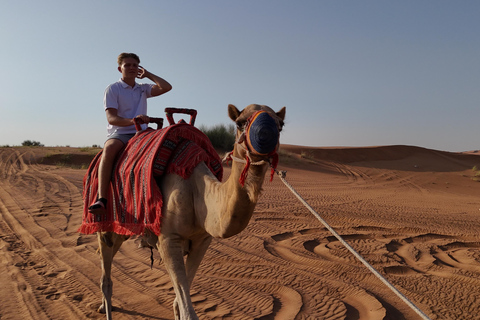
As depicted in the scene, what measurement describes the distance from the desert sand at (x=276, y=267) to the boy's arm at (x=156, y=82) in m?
2.62

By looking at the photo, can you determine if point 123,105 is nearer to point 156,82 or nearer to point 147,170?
point 156,82

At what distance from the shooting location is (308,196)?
1304 cm

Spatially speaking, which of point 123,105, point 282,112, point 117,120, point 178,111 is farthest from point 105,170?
point 282,112

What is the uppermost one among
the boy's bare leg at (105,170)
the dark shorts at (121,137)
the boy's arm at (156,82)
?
the boy's arm at (156,82)

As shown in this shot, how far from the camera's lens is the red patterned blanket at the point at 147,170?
10.4 ft

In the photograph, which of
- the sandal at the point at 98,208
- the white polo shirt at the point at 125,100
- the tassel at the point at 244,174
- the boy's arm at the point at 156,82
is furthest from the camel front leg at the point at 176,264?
the boy's arm at the point at 156,82

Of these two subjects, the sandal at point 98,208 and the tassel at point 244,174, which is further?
the sandal at point 98,208

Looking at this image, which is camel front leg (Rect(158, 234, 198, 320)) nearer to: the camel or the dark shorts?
the camel

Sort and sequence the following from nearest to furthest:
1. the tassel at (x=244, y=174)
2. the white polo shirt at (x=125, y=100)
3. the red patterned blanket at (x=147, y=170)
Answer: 1. the tassel at (x=244, y=174)
2. the red patterned blanket at (x=147, y=170)
3. the white polo shirt at (x=125, y=100)

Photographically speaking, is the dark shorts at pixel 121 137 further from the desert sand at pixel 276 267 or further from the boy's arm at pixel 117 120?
the desert sand at pixel 276 267

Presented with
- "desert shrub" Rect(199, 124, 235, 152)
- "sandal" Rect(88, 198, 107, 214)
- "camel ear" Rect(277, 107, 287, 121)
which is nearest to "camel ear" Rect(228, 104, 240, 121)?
"camel ear" Rect(277, 107, 287, 121)

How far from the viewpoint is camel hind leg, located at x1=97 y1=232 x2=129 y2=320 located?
420 cm

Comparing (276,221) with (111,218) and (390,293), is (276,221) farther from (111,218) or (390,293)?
(111,218)

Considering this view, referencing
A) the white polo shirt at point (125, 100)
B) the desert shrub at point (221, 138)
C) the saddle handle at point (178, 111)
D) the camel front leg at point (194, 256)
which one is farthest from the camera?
the desert shrub at point (221, 138)
